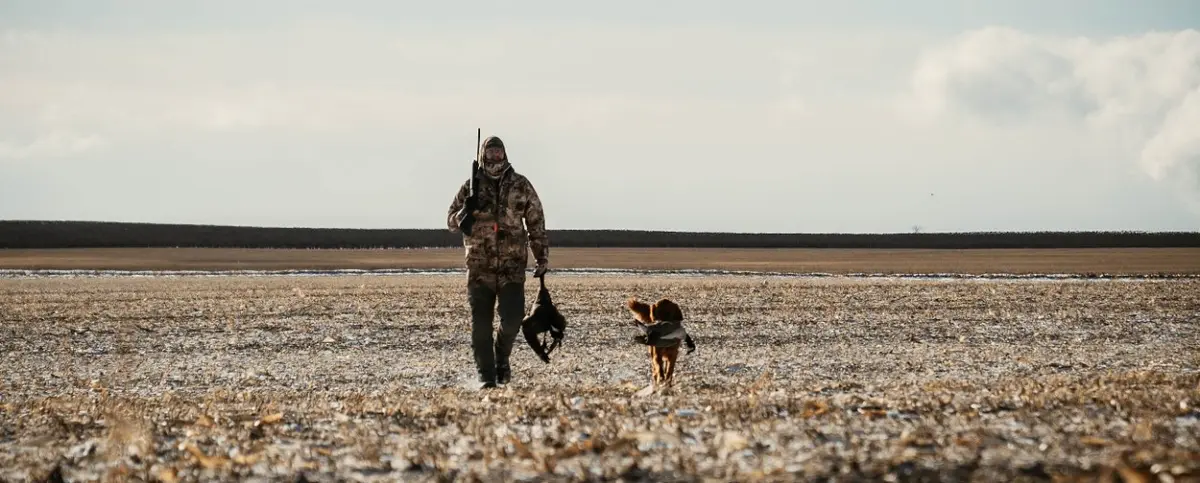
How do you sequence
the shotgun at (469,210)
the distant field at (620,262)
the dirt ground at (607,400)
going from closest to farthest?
the dirt ground at (607,400) < the shotgun at (469,210) < the distant field at (620,262)

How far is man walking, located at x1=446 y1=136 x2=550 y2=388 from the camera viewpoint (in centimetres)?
1038

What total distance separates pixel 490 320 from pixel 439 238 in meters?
74.3

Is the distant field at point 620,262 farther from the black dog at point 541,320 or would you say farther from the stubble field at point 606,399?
the black dog at point 541,320

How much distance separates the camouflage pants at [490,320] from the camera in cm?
1055

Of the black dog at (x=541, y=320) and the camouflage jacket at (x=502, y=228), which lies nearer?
the camouflage jacket at (x=502, y=228)

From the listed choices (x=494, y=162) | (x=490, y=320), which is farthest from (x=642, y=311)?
(x=494, y=162)

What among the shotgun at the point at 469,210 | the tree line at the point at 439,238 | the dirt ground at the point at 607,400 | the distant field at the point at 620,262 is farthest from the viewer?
the tree line at the point at 439,238

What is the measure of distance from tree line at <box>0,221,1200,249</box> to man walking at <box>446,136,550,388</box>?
224 feet

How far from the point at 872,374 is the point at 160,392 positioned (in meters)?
6.92

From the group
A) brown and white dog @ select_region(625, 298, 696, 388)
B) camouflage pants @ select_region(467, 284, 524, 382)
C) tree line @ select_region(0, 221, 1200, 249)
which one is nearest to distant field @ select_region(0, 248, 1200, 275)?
tree line @ select_region(0, 221, 1200, 249)

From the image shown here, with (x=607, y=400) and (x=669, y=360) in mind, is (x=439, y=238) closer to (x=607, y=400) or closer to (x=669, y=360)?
(x=669, y=360)

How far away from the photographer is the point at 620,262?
58.3 meters

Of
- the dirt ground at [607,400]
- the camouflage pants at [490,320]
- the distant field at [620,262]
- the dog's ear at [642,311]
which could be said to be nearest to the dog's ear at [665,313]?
the dog's ear at [642,311]

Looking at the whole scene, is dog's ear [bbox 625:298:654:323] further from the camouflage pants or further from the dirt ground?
the camouflage pants
